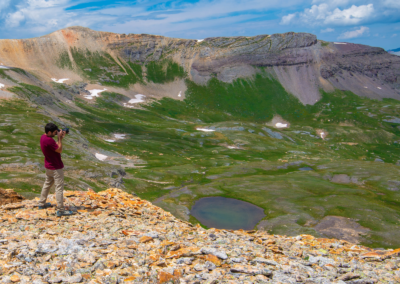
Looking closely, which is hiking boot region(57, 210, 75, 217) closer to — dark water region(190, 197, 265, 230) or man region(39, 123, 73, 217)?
man region(39, 123, 73, 217)

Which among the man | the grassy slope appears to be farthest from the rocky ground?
the grassy slope

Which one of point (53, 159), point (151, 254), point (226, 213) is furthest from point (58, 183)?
point (226, 213)

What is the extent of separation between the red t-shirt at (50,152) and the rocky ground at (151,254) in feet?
12.7

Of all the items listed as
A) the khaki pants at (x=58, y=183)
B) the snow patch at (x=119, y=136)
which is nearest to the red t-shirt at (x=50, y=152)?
the khaki pants at (x=58, y=183)

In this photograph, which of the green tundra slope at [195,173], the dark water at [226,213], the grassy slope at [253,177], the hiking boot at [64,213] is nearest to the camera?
the hiking boot at [64,213]

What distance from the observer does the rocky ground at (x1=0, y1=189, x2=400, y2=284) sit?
52.7ft

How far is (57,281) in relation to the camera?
14961 mm

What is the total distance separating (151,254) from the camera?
1867 cm

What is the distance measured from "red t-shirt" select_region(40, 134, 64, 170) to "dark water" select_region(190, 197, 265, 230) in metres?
45.5

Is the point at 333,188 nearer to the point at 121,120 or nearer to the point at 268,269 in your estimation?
the point at 268,269

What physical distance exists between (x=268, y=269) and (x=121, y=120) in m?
187

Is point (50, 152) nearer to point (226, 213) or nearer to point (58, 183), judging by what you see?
point (58, 183)

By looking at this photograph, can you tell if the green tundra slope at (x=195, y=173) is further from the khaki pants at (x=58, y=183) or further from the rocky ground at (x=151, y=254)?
the rocky ground at (x=151, y=254)

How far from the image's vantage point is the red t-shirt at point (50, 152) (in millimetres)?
22406
